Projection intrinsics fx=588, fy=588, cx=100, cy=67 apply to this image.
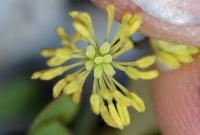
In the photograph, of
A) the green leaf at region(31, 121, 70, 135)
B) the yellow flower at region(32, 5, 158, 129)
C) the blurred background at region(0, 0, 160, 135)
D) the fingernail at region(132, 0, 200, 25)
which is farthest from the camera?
the blurred background at region(0, 0, 160, 135)

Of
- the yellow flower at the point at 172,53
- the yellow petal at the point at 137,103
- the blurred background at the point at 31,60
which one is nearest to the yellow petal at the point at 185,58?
the yellow flower at the point at 172,53

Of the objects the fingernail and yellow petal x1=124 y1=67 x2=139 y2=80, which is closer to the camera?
the fingernail

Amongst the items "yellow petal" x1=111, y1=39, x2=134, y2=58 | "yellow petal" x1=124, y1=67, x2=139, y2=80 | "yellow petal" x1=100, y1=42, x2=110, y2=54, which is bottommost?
"yellow petal" x1=124, y1=67, x2=139, y2=80

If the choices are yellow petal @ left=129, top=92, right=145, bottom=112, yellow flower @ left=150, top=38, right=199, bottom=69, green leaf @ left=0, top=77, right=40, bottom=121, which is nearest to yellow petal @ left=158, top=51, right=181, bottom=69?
yellow flower @ left=150, top=38, right=199, bottom=69

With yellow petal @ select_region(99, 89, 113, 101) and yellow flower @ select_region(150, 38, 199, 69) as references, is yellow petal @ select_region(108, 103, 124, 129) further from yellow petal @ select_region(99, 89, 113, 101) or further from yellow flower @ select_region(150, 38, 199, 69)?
yellow flower @ select_region(150, 38, 199, 69)

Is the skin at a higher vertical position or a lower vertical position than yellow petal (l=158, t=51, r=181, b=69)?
lower

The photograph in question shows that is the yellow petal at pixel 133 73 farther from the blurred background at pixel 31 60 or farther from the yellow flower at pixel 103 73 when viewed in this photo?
the blurred background at pixel 31 60

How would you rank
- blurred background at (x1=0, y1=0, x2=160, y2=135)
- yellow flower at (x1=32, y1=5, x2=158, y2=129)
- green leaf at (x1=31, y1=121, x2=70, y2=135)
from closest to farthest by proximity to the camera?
yellow flower at (x1=32, y1=5, x2=158, y2=129)
green leaf at (x1=31, y1=121, x2=70, y2=135)
blurred background at (x1=0, y1=0, x2=160, y2=135)
